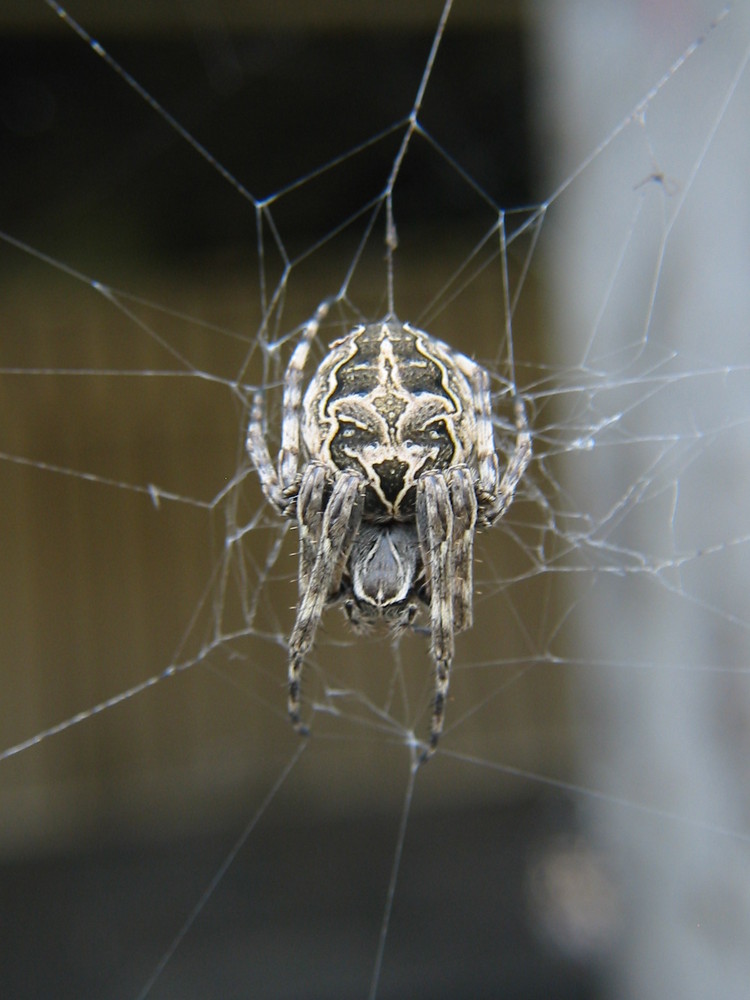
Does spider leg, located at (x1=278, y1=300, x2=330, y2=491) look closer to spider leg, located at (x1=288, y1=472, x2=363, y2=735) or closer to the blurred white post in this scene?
spider leg, located at (x1=288, y1=472, x2=363, y2=735)

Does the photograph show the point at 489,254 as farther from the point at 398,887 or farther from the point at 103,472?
the point at 398,887

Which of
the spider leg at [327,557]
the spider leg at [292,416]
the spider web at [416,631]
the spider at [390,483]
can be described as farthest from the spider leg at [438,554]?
the spider web at [416,631]

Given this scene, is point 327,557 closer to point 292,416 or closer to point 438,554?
point 438,554

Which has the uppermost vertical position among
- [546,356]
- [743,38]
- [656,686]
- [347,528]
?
[743,38]

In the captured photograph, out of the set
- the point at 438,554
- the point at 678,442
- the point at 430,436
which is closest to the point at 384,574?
the point at 438,554

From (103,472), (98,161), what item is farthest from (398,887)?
(98,161)

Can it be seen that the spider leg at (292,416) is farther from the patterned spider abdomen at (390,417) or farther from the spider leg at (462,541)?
the spider leg at (462,541)
